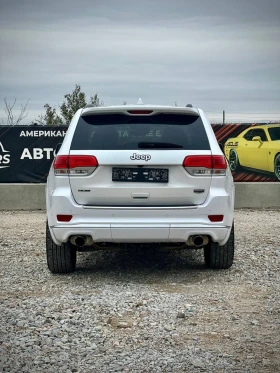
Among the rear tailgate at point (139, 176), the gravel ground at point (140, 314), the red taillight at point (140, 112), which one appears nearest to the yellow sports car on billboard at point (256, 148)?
the gravel ground at point (140, 314)

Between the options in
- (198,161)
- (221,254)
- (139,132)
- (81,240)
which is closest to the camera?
(198,161)

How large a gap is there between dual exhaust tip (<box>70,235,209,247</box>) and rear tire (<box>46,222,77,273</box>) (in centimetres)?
35

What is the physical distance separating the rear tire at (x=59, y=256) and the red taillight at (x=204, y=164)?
5.18ft

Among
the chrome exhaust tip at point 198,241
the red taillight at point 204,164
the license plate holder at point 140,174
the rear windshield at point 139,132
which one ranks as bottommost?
the chrome exhaust tip at point 198,241

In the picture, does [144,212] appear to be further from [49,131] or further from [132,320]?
[49,131]

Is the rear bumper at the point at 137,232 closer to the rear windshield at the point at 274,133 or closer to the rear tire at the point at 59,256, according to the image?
the rear tire at the point at 59,256

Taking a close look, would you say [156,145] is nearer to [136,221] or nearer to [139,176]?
[139,176]

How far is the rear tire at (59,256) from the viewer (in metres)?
7.18

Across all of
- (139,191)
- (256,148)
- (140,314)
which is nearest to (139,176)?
(139,191)

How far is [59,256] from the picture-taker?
7227mm

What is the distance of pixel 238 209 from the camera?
14602 millimetres

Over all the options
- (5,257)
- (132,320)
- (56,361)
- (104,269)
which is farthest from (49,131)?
(56,361)

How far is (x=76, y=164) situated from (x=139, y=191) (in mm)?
688

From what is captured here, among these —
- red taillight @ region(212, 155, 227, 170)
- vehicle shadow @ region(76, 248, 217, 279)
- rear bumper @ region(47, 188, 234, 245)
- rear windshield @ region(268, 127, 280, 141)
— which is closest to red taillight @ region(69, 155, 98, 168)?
rear bumper @ region(47, 188, 234, 245)
